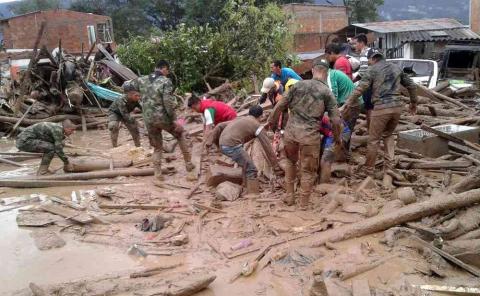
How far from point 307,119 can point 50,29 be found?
34058 millimetres

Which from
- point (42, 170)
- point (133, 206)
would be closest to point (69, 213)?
point (133, 206)

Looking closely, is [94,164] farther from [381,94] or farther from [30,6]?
[30,6]

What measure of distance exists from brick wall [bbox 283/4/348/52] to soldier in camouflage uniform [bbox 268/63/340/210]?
25.7 meters

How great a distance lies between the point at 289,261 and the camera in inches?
195

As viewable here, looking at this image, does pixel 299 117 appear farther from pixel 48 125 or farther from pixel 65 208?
pixel 48 125

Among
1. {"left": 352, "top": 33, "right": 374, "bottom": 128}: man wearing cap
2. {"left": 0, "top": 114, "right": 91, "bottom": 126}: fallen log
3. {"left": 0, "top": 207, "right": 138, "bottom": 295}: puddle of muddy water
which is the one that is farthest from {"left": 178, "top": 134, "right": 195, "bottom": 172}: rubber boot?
{"left": 0, "top": 114, "right": 91, "bottom": 126}: fallen log

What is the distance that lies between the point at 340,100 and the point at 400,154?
5.39 ft

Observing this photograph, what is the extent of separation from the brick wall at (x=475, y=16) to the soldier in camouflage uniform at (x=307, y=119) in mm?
20390

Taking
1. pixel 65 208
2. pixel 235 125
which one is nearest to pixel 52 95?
pixel 65 208

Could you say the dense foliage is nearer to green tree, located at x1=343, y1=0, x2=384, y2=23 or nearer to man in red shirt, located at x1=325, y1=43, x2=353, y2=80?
man in red shirt, located at x1=325, y1=43, x2=353, y2=80

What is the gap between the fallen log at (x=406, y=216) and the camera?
211 inches

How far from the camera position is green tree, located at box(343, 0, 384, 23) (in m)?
37.8

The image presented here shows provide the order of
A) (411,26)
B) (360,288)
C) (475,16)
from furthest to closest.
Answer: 1. (411,26)
2. (475,16)
3. (360,288)

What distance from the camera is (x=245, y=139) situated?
23.1 feet
